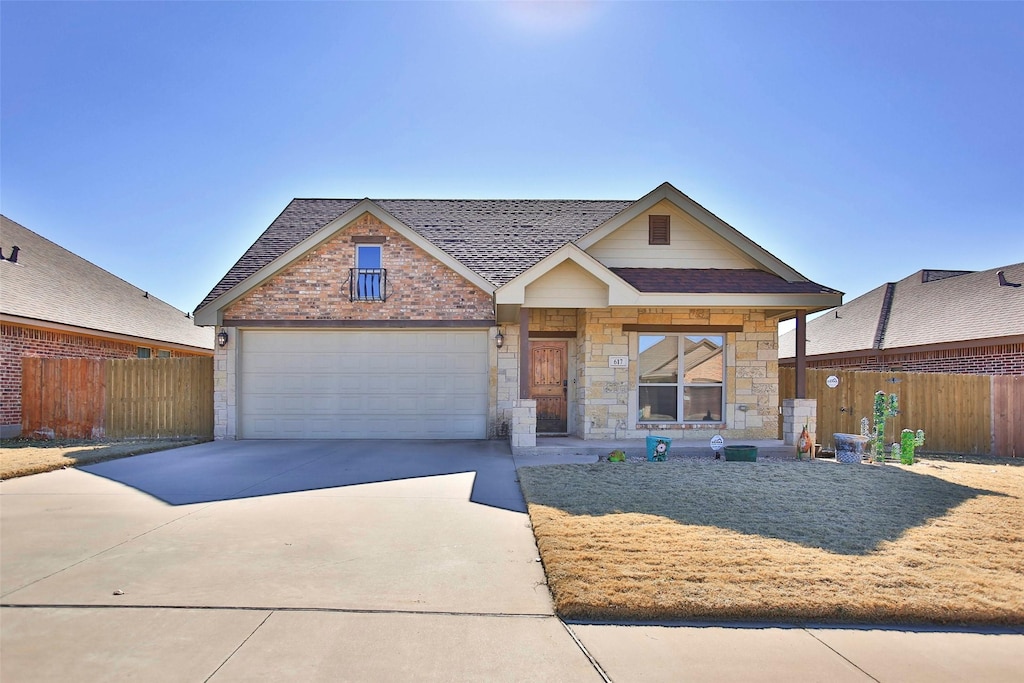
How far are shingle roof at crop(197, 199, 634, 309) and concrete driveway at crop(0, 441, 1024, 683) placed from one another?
8283 mm

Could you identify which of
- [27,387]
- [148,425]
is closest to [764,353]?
[148,425]

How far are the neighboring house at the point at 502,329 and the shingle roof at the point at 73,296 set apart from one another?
4660mm

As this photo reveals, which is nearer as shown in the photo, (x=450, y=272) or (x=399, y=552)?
(x=399, y=552)

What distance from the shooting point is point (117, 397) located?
46.8 ft

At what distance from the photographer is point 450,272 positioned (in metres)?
14.0

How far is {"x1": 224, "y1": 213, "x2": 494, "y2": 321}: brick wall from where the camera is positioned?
13.9m

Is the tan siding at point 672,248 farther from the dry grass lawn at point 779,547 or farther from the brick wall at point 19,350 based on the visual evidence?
the brick wall at point 19,350

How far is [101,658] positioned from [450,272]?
1123 centimetres

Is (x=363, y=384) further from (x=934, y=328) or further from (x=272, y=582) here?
(x=934, y=328)

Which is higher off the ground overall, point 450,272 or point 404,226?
point 404,226

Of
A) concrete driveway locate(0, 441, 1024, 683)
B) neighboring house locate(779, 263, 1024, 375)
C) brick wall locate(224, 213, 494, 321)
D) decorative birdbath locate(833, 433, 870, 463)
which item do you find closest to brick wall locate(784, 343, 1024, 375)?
neighboring house locate(779, 263, 1024, 375)

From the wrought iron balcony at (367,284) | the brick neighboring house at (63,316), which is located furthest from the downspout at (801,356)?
the brick neighboring house at (63,316)

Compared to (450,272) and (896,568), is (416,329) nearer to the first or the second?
(450,272)

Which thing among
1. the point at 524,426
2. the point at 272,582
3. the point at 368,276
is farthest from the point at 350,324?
the point at 272,582
